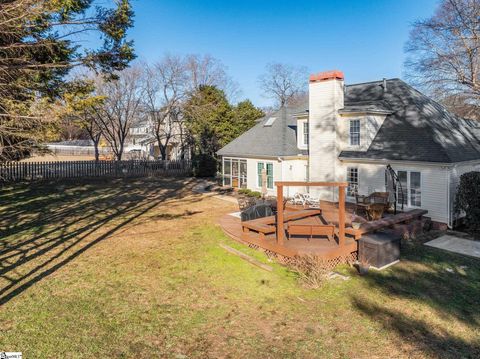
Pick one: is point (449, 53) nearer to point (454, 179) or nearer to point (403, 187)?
point (454, 179)

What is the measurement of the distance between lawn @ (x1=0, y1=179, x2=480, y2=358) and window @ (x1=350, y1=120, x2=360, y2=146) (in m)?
6.85

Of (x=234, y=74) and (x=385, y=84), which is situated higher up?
(x=234, y=74)

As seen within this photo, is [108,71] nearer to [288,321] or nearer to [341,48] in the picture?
[288,321]

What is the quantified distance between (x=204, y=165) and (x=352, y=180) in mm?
18265

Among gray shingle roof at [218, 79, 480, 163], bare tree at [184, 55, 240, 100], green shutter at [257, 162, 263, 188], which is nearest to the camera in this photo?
gray shingle roof at [218, 79, 480, 163]

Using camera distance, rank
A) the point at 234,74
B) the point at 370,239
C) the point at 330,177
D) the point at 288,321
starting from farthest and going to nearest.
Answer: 1. the point at 234,74
2. the point at 330,177
3. the point at 370,239
4. the point at 288,321

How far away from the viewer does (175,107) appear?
121 feet

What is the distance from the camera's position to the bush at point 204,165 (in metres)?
32.8

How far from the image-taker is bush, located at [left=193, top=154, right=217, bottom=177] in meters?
32.8

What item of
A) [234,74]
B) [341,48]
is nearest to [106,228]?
[341,48]

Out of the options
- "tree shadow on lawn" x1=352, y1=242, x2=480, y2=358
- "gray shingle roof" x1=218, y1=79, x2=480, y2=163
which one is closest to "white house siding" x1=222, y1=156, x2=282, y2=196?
"gray shingle roof" x1=218, y1=79, x2=480, y2=163

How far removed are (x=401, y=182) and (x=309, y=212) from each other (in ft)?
15.9

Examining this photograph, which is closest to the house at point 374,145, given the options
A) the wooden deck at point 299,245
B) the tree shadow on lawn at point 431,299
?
the tree shadow on lawn at point 431,299

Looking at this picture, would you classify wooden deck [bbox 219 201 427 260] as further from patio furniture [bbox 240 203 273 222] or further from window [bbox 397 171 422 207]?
window [bbox 397 171 422 207]
